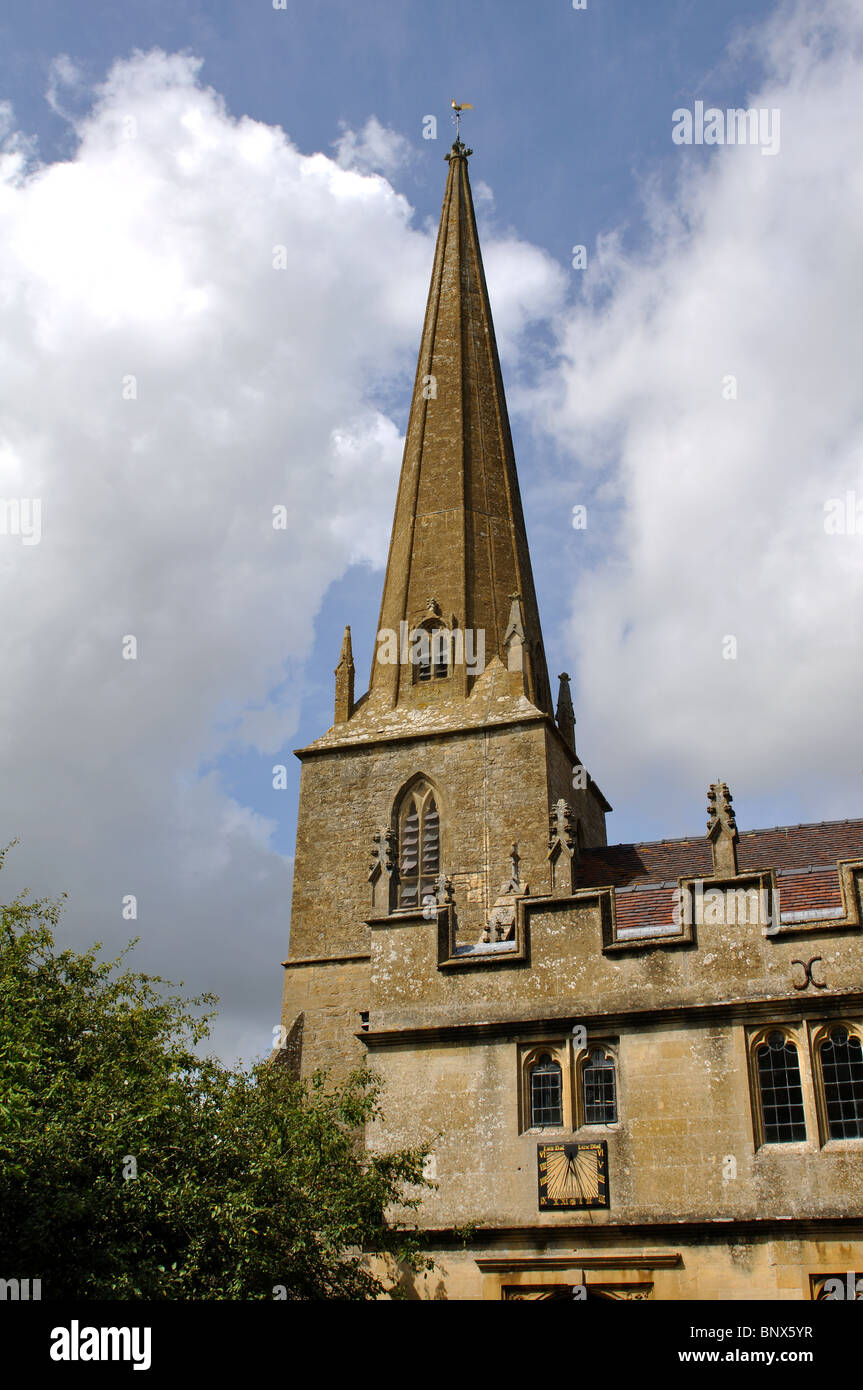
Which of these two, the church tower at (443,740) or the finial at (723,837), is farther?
the church tower at (443,740)

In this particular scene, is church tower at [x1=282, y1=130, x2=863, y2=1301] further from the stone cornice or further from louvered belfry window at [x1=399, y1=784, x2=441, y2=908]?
louvered belfry window at [x1=399, y1=784, x2=441, y2=908]

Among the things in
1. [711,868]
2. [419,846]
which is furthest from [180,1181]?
[419,846]

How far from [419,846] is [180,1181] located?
1411 cm

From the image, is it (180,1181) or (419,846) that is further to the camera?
(419,846)

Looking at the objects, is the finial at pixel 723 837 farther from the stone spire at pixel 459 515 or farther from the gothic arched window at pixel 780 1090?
the stone spire at pixel 459 515

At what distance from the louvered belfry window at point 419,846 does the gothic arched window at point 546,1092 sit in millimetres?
9895

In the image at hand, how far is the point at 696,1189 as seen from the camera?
15758 mm

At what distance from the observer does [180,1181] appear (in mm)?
13992

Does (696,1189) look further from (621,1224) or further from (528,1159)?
(528,1159)

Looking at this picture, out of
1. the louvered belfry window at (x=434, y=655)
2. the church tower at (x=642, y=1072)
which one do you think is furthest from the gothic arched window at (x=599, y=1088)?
the louvered belfry window at (x=434, y=655)

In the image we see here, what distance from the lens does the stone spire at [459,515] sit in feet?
102

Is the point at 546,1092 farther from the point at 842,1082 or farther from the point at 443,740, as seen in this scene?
the point at 443,740

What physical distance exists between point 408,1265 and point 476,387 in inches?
995
